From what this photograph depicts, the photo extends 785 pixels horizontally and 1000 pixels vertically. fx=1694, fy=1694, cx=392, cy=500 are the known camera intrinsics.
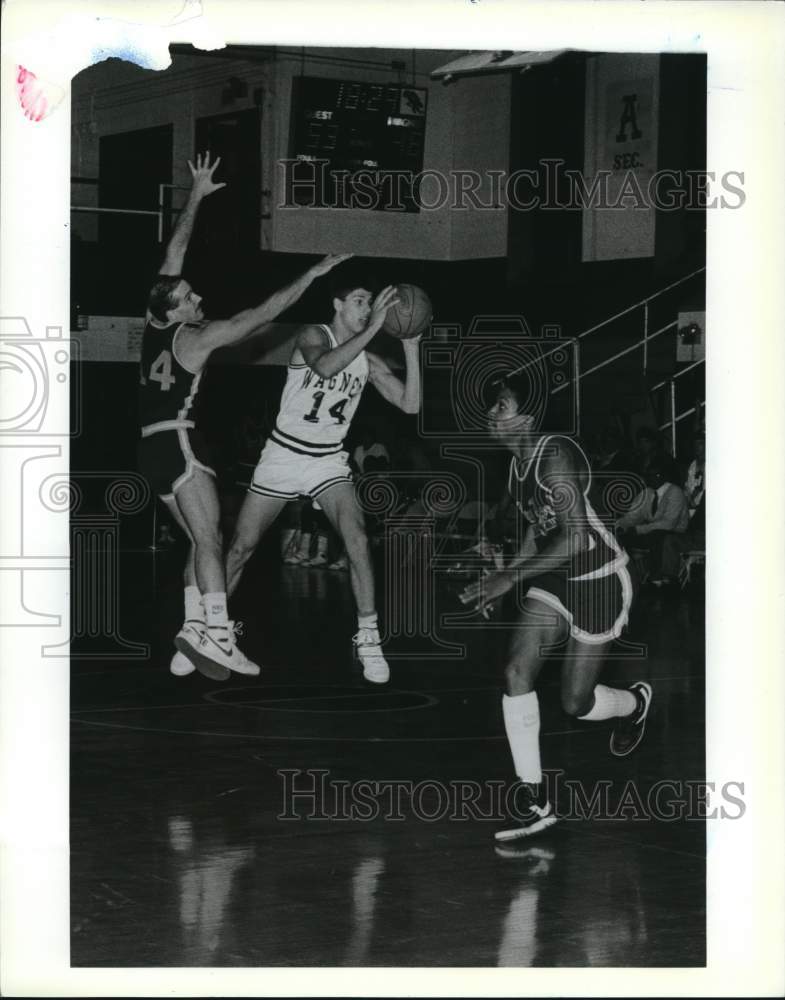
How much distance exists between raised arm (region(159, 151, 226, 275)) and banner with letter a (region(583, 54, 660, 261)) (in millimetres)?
11304

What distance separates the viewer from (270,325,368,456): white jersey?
891 cm

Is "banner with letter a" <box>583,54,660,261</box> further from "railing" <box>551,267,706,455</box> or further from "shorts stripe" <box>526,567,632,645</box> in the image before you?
"shorts stripe" <box>526,567,632,645</box>

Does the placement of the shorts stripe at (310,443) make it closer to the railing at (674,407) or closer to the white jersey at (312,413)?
the white jersey at (312,413)

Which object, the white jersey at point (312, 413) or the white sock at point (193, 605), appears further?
the white jersey at point (312, 413)

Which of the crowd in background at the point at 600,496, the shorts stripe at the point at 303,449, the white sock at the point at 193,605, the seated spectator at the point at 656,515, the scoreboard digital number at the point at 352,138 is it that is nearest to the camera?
the white sock at the point at 193,605

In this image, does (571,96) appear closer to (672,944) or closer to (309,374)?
(309,374)

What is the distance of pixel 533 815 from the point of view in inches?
247

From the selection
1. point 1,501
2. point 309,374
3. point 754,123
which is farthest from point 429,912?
point 309,374

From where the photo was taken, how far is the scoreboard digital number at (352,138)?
1566 cm

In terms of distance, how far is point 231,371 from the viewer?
1780 centimetres

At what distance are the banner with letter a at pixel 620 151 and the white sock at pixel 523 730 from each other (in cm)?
1291

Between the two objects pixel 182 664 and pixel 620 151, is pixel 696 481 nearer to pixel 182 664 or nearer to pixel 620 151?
pixel 620 151

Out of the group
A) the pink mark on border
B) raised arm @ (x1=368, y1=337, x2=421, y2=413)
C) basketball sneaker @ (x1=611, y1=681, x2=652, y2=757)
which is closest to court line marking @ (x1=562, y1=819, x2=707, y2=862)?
basketball sneaker @ (x1=611, y1=681, x2=652, y2=757)

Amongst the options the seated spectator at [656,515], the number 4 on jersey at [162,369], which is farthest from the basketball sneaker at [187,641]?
the seated spectator at [656,515]
